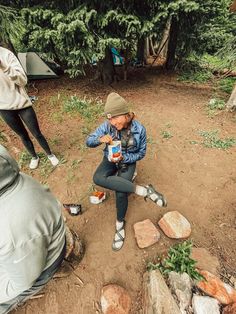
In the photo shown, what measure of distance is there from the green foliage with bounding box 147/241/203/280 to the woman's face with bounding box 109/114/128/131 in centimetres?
148

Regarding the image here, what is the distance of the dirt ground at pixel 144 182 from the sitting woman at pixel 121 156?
301 millimetres

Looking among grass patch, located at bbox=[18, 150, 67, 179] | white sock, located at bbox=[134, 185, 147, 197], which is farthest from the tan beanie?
grass patch, located at bbox=[18, 150, 67, 179]

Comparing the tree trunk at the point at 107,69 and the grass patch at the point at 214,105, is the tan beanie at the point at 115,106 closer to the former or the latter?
the grass patch at the point at 214,105

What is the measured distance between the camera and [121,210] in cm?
257

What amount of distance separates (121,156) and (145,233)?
0.96m

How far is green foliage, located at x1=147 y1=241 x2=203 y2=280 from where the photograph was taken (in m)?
2.22

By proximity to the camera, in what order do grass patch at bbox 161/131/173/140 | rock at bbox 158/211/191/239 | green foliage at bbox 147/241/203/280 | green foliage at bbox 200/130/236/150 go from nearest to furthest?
green foliage at bbox 147/241/203/280 < rock at bbox 158/211/191/239 < green foliage at bbox 200/130/236/150 < grass patch at bbox 161/131/173/140

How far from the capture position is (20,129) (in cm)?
315

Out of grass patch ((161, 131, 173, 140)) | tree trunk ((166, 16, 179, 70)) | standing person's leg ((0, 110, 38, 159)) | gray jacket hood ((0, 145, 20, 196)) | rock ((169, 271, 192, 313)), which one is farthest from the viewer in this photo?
tree trunk ((166, 16, 179, 70))

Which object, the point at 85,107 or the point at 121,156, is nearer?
the point at 121,156

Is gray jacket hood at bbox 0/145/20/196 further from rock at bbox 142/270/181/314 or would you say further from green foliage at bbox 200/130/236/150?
green foliage at bbox 200/130/236/150

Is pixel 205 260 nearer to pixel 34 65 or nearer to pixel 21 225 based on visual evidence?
pixel 21 225

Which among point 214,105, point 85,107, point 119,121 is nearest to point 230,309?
point 119,121

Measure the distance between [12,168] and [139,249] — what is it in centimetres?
185
